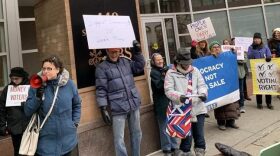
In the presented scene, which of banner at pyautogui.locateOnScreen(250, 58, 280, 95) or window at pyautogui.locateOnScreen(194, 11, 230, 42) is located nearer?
banner at pyautogui.locateOnScreen(250, 58, 280, 95)

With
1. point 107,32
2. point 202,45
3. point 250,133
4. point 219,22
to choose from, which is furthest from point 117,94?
point 219,22

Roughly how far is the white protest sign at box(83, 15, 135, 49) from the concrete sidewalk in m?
2.06

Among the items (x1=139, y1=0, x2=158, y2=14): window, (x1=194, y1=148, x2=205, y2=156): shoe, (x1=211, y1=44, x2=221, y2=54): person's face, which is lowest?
(x1=194, y1=148, x2=205, y2=156): shoe

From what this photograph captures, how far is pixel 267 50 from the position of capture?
297 inches

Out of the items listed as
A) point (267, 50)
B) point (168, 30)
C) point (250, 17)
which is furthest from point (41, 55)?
point (250, 17)

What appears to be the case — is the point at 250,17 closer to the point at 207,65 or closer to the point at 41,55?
the point at 207,65

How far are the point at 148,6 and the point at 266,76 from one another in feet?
14.0

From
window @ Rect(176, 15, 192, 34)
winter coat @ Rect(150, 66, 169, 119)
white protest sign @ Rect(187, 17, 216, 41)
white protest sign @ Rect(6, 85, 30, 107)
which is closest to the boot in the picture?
winter coat @ Rect(150, 66, 169, 119)

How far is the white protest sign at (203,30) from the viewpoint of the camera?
6.71 meters

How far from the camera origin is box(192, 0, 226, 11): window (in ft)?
36.2

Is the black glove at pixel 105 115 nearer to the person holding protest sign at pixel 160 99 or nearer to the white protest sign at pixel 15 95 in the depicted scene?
the person holding protest sign at pixel 160 99

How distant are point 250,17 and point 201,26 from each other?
4.97 metres

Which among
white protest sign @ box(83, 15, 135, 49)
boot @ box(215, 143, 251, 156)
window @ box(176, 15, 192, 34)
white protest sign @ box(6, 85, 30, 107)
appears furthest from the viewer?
window @ box(176, 15, 192, 34)

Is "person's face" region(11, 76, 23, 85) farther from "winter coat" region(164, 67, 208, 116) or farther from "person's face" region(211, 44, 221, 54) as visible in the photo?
"person's face" region(211, 44, 221, 54)
